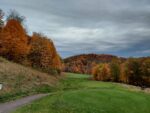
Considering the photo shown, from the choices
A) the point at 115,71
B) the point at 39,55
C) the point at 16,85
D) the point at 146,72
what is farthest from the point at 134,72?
the point at 16,85

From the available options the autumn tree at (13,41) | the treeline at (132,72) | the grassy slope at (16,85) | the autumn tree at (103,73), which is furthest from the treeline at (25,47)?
the autumn tree at (103,73)

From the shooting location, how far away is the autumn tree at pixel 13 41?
2779 inches

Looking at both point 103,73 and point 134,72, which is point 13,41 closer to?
point 134,72

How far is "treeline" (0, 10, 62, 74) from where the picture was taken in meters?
71.4

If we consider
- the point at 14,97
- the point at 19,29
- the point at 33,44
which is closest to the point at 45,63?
the point at 33,44

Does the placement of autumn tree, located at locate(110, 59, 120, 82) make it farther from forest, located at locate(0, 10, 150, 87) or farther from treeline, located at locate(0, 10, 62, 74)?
treeline, located at locate(0, 10, 62, 74)

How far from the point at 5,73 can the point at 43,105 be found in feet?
62.8

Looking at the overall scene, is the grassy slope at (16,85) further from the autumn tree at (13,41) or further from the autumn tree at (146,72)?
the autumn tree at (146,72)

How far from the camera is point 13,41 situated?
71000 millimetres

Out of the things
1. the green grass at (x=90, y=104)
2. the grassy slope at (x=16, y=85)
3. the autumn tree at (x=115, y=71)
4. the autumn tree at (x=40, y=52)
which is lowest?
the green grass at (x=90, y=104)

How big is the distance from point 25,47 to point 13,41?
3.60 m

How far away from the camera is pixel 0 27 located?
76188 millimetres

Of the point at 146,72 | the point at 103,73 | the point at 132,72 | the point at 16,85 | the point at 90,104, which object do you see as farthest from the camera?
the point at 103,73

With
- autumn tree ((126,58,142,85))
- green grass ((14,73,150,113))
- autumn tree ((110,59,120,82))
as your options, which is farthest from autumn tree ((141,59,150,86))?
green grass ((14,73,150,113))
